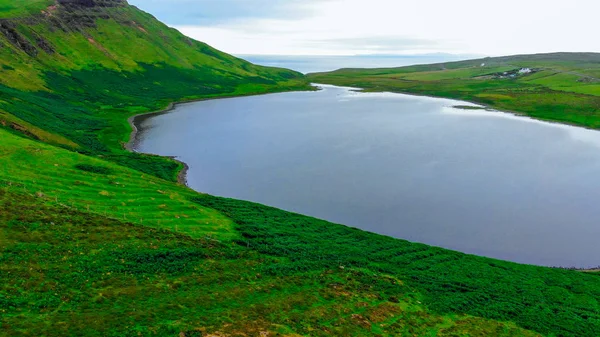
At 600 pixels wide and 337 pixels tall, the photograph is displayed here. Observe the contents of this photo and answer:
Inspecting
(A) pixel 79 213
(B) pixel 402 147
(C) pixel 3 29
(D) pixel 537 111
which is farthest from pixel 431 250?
(C) pixel 3 29

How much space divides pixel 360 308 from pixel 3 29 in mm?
177201

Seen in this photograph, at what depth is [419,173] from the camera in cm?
7950

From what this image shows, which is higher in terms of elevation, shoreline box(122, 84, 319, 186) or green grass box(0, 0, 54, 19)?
green grass box(0, 0, 54, 19)

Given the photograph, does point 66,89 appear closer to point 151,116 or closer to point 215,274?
point 151,116

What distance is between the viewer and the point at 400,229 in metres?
55.6

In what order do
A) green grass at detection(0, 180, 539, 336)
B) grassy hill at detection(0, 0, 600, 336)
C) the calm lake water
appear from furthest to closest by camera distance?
the calm lake water < grassy hill at detection(0, 0, 600, 336) < green grass at detection(0, 180, 539, 336)

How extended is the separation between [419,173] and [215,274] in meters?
56.2

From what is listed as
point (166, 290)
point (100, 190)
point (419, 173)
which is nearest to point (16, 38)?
point (100, 190)

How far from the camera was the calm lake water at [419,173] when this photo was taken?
55.4 meters

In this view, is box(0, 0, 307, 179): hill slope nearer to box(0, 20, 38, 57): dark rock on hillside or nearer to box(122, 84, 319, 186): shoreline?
box(0, 20, 38, 57): dark rock on hillside

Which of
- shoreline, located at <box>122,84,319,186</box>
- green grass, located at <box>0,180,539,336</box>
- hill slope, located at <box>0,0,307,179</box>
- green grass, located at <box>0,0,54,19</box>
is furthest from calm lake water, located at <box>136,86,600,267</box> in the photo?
green grass, located at <box>0,0,54,19</box>

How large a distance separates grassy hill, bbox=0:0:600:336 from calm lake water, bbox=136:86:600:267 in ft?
29.6

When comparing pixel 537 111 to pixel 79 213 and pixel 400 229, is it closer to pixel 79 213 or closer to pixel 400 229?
pixel 400 229

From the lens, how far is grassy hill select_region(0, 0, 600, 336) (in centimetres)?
2520
